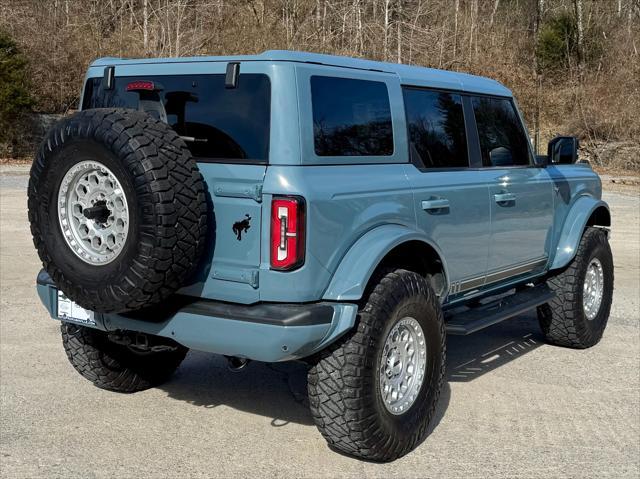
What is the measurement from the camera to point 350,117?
14.3 feet

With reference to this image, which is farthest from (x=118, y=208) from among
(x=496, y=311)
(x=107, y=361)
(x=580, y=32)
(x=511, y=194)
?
(x=580, y=32)

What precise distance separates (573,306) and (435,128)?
7.30ft

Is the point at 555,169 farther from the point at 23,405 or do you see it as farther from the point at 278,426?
the point at 23,405

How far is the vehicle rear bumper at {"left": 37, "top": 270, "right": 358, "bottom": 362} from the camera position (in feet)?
12.5

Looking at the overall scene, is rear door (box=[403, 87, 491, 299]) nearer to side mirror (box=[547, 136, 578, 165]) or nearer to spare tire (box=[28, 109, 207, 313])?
side mirror (box=[547, 136, 578, 165])

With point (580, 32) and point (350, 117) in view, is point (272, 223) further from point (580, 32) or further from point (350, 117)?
point (580, 32)

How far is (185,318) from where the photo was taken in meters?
4.03

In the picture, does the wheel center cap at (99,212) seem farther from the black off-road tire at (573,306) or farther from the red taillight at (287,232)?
the black off-road tire at (573,306)

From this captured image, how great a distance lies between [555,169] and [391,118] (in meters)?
2.33

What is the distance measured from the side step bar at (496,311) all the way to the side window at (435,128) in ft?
3.17

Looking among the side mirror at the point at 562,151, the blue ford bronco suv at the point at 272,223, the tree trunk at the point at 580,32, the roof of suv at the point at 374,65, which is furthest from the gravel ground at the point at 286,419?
the tree trunk at the point at 580,32

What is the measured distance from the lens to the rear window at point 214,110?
4.02 meters

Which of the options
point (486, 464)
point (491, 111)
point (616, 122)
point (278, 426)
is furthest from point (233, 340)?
point (616, 122)

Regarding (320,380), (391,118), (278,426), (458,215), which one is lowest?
(278,426)
